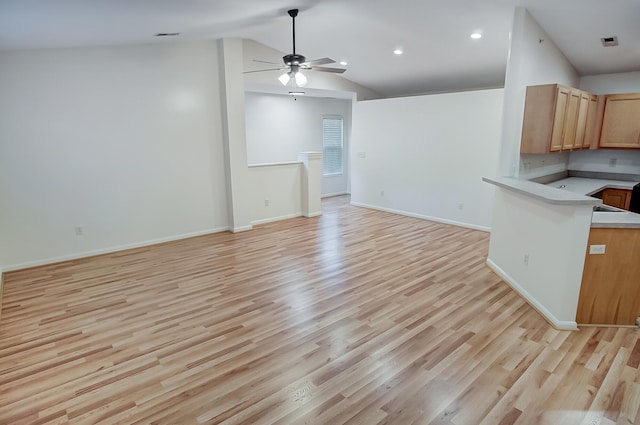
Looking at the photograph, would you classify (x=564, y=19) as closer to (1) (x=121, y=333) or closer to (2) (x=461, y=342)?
(2) (x=461, y=342)

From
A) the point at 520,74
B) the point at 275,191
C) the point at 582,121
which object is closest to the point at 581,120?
the point at 582,121

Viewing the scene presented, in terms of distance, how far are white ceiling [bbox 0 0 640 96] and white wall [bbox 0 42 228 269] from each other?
359 millimetres

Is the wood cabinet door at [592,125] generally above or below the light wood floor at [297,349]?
above

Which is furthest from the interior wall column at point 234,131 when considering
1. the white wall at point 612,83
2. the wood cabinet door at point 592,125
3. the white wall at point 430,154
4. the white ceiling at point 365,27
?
the white wall at point 612,83

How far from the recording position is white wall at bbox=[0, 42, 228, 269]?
4215mm

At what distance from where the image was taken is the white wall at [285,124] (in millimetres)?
8078

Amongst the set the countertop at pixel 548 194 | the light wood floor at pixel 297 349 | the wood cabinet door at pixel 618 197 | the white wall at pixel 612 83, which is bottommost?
the light wood floor at pixel 297 349

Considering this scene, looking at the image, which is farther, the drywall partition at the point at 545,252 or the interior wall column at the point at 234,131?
the interior wall column at the point at 234,131

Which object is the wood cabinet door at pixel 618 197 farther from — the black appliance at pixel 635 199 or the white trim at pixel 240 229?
the white trim at pixel 240 229

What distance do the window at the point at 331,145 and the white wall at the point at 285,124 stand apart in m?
0.17

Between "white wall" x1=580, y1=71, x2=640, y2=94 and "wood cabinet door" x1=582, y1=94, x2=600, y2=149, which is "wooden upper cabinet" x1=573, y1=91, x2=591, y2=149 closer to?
"wood cabinet door" x1=582, y1=94, x2=600, y2=149

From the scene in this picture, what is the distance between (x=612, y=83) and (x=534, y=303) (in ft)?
15.2

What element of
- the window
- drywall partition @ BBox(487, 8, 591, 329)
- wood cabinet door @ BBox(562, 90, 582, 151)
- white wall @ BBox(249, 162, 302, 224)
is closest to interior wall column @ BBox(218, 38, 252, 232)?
white wall @ BBox(249, 162, 302, 224)

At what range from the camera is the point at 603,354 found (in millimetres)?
2615
